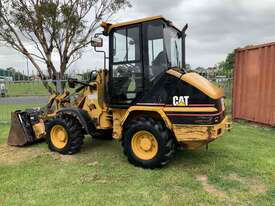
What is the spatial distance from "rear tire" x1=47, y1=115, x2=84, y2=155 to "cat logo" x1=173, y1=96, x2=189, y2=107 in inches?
82.4

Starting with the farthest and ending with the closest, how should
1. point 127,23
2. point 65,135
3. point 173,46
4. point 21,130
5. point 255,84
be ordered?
point 255,84 → point 21,130 → point 65,135 → point 173,46 → point 127,23

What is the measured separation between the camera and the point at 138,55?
512 centimetres

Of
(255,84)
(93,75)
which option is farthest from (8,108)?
(255,84)

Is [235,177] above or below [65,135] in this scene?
below

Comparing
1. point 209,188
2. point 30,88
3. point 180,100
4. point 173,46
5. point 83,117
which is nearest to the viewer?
point 209,188

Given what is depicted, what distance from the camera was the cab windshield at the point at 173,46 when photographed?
202 inches

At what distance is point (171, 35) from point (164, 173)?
91.6 inches

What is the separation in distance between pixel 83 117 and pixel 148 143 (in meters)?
1.47

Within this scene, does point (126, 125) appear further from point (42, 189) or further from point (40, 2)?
point (40, 2)

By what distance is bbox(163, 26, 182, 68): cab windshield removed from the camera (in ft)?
16.8

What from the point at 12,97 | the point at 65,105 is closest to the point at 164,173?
the point at 65,105

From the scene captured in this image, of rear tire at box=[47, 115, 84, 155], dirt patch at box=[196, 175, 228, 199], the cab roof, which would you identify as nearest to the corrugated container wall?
the cab roof

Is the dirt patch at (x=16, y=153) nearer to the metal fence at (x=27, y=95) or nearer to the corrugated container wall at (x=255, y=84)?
the metal fence at (x=27, y=95)

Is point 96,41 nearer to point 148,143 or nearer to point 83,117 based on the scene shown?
point 83,117
